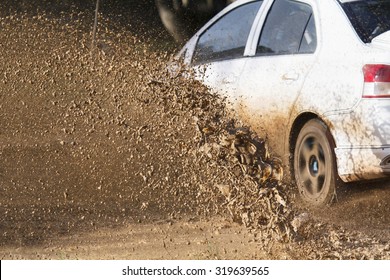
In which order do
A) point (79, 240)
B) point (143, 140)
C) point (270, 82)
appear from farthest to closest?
point (143, 140)
point (270, 82)
point (79, 240)

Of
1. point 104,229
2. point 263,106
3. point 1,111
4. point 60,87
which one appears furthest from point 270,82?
point 1,111

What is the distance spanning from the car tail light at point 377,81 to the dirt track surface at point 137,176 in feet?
2.71

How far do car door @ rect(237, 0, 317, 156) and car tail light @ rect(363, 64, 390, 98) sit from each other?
2.07 ft

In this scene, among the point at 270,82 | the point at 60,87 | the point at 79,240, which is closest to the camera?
the point at 79,240

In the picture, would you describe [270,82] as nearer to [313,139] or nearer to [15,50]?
[313,139]

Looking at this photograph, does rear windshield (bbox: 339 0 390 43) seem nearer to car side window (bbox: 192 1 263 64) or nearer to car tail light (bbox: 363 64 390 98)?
car tail light (bbox: 363 64 390 98)

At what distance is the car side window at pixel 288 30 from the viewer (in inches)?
320

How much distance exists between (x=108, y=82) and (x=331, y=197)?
99.3 inches

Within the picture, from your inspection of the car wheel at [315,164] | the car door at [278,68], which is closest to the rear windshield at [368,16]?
the car door at [278,68]

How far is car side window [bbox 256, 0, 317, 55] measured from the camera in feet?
26.7

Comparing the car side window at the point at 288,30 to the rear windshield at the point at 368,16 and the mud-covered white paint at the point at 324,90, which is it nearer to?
the mud-covered white paint at the point at 324,90

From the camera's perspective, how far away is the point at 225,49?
9.02 m

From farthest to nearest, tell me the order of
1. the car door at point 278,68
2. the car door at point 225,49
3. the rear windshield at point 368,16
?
the car door at point 225,49
the car door at point 278,68
the rear windshield at point 368,16

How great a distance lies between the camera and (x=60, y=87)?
33.2ft
